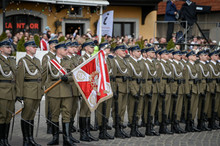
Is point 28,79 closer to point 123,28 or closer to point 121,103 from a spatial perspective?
point 121,103

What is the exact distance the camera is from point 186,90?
11094mm

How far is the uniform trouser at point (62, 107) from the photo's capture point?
28.2ft

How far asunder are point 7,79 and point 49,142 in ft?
5.32

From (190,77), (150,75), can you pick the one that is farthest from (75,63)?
(190,77)

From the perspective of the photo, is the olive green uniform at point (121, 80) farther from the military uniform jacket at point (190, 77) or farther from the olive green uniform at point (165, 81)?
the military uniform jacket at point (190, 77)

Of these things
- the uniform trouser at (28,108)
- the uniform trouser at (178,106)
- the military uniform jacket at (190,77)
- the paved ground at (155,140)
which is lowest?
the paved ground at (155,140)

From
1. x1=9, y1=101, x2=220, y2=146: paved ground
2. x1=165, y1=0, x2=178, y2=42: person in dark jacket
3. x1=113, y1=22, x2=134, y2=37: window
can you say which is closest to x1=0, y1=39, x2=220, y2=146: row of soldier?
x1=9, y1=101, x2=220, y2=146: paved ground

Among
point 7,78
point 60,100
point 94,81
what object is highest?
point 7,78

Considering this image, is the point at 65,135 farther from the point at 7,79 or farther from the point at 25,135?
the point at 7,79

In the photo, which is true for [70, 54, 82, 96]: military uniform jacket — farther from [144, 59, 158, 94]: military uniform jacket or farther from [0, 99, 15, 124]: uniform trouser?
[144, 59, 158, 94]: military uniform jacket

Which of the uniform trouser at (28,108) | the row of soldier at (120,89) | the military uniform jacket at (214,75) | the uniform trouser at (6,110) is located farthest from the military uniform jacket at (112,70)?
the military uniform jacket at (214,75)

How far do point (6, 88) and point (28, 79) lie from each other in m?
0.51

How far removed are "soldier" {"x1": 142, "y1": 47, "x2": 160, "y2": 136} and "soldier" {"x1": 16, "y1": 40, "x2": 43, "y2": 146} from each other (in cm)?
295

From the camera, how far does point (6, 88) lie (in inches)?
320
